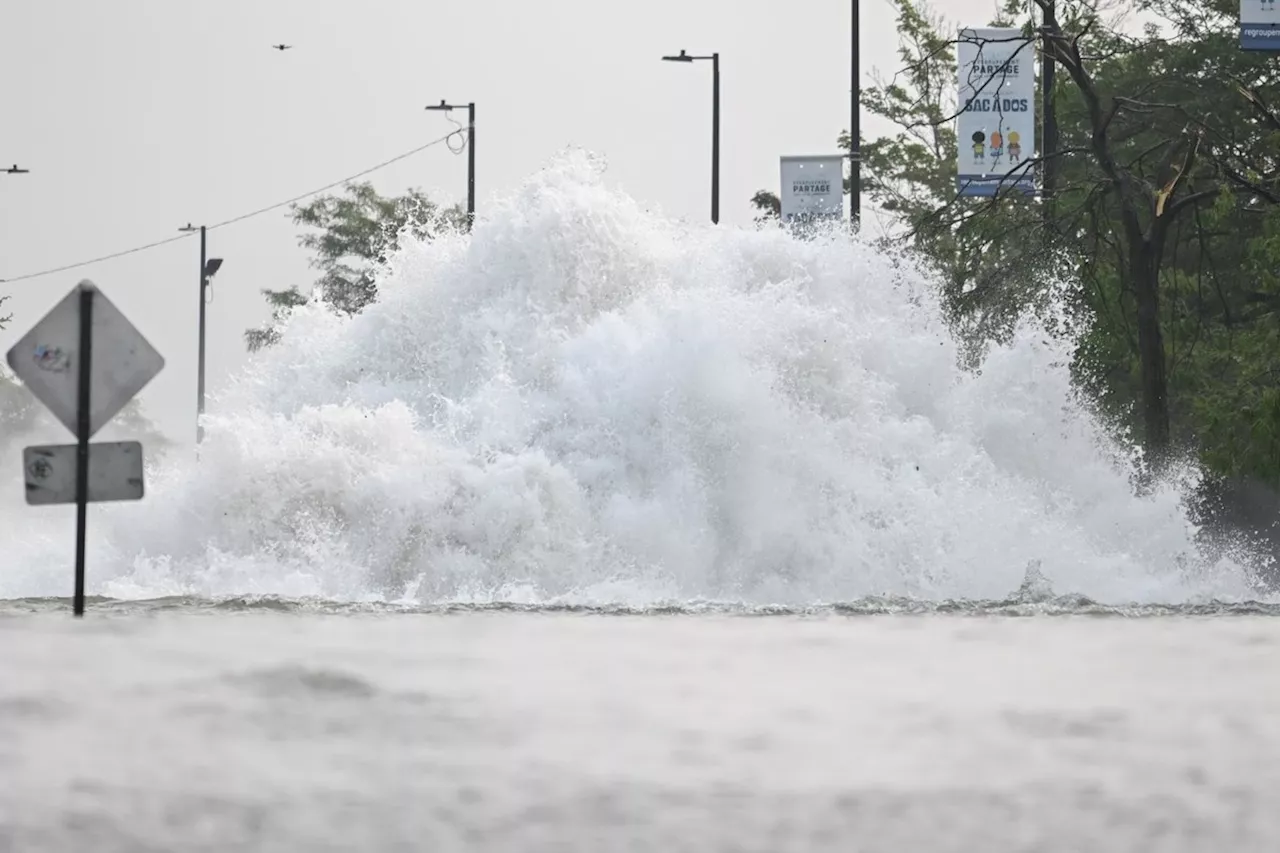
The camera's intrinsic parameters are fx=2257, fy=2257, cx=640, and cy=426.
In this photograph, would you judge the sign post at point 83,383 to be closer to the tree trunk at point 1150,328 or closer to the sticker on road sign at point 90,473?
the sticker on road sign at point 90,473

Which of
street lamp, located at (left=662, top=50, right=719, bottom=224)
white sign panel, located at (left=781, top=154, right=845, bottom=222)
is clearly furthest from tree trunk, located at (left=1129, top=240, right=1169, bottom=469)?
street lamp, located at (left=662, top=50, right=719, bottom=224)

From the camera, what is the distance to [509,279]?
27312 millimetres

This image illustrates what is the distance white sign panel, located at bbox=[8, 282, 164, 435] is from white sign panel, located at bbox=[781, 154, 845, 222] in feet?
78.3

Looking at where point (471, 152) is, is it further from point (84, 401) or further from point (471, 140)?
point (84, 401)

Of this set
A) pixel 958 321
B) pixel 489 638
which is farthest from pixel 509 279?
pixel 489 638

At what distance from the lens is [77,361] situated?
12641 millimetres

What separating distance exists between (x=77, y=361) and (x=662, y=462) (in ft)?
35.1

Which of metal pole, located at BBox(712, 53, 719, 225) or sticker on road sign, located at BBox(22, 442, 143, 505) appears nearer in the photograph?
sticker on road sign, located at BBox(22, 442, 143, 505)

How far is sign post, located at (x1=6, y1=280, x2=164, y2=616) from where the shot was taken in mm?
12609

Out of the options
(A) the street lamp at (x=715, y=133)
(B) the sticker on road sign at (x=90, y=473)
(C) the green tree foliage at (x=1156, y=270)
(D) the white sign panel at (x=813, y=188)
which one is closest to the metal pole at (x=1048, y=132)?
(C) the green tree foliage at (x=1156, y=270)

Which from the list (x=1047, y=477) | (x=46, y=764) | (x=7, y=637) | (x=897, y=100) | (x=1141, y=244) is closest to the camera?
(x=46, y=764)

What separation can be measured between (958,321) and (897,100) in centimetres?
3903

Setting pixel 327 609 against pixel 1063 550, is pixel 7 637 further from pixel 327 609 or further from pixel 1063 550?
pixel 1063 550

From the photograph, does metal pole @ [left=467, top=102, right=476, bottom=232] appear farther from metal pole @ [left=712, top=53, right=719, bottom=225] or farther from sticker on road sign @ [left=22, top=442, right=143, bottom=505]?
sticker on road sign @ [left=22, top=442, right=143, bottom=505]
